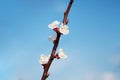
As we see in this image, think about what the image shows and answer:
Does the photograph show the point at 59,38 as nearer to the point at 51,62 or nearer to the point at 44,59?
the point at 51,62

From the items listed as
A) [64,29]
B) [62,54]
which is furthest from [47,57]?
[64,29]

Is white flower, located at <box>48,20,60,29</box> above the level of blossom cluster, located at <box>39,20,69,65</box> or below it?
above

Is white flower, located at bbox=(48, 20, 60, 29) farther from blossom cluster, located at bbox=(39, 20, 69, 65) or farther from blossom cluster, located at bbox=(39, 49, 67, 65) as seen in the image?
blossom cluster, located at bbox=(39, 49, 67, 65)

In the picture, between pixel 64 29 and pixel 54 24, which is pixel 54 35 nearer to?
pixel 54 24

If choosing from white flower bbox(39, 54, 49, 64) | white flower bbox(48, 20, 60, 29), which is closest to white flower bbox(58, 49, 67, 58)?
white flower bbox(39, 54, 49, 64)

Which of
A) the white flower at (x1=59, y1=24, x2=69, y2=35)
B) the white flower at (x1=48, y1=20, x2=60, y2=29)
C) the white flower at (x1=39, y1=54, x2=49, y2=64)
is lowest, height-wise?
the white flower at (x1=39, y1=54, x2=49, y2=64)

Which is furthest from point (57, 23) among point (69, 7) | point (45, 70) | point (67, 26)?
point (45, 70)

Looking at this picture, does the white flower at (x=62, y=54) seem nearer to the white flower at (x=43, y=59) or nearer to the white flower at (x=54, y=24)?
the white flower at (x=43, y=59)

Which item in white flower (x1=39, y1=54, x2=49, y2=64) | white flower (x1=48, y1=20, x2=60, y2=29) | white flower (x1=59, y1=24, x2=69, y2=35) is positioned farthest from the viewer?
white flower (x1=48, y1=20, x2=60, y2=29)

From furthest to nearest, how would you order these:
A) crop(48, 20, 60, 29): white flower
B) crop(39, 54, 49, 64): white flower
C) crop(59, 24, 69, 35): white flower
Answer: crop(48, 20, 60, 29): white flower → crop(39, 54, 49, 64): white flower → crop(59, 24, 69, 35): white flower

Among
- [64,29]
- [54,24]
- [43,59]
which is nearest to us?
[64,29]

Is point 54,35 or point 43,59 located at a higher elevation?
point 54,35
